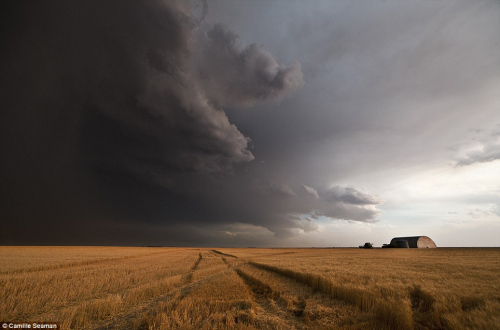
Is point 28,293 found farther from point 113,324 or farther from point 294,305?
point 294,305

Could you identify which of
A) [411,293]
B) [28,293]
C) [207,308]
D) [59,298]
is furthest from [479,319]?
[28,293]

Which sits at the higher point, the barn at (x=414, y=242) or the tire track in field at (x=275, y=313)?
the barn at (x=414, y=242)

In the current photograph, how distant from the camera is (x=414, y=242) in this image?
3856 inches

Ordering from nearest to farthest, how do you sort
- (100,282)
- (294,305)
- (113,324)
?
(113,324)
(294,305)
(100,282)

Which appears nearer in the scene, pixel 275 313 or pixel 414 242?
pixel 275 313

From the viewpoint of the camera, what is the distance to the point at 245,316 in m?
8.41

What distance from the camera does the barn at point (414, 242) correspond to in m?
95.8

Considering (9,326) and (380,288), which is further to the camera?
(380,288)

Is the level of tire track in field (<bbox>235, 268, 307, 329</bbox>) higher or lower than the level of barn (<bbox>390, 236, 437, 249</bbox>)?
lower

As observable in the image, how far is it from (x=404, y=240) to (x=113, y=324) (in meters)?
119

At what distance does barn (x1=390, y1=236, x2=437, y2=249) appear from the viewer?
9581cm

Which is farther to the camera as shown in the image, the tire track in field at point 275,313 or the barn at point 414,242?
the barn at point 414,242

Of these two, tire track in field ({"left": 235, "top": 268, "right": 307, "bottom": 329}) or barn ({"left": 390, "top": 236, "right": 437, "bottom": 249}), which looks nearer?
tire track in field ({"left": 235, "top": 268, "right": 307, "bottom": 329})

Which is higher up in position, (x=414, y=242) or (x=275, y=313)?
(x=414, y=242)
